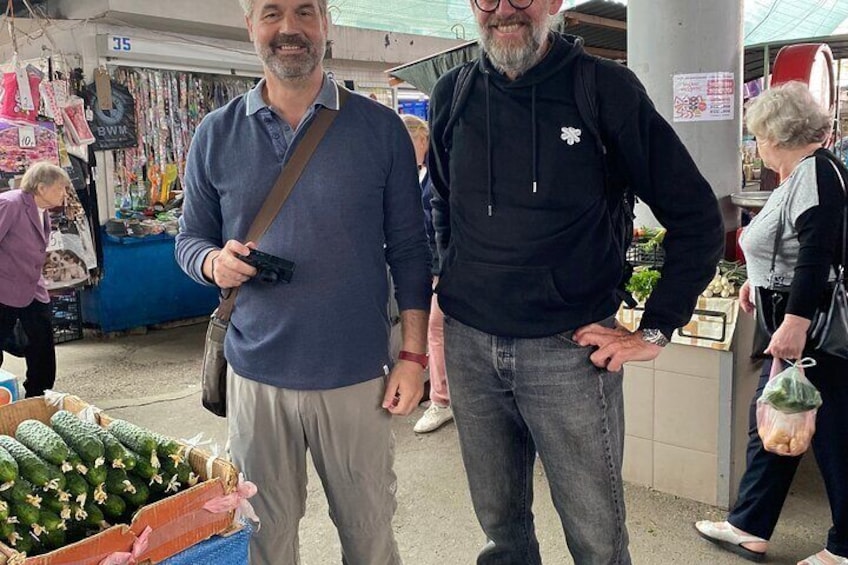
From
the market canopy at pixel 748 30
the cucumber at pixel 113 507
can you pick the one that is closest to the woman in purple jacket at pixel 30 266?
the market canopy at pixel 748 30

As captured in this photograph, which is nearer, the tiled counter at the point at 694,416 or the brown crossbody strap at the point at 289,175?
the brown crossbody strap at the point at 289,175

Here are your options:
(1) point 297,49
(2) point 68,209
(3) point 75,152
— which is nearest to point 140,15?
(3) point 75,152

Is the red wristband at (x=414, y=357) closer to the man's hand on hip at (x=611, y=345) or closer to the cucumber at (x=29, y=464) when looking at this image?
the man's hand on hip at (x=611, y=345)

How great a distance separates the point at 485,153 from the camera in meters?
1.91

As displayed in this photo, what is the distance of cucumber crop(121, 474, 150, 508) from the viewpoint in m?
1.74

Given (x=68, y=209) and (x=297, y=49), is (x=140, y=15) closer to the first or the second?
(x=68, y=209)

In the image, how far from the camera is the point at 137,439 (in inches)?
71.7

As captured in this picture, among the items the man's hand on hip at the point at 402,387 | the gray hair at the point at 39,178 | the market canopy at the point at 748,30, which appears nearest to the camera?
the man's hand on hip at the point at 402,387

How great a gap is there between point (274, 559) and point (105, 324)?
5681 millimetres

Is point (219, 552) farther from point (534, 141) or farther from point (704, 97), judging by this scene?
point (704, 97)

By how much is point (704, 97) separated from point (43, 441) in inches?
138

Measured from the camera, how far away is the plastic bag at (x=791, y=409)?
8.61 ft

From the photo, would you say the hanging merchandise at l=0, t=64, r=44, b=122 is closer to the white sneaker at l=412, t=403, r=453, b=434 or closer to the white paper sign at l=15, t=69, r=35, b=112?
the white paper sign at l=15, t=69, r=35, b=112

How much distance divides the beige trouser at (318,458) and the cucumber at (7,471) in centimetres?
55
